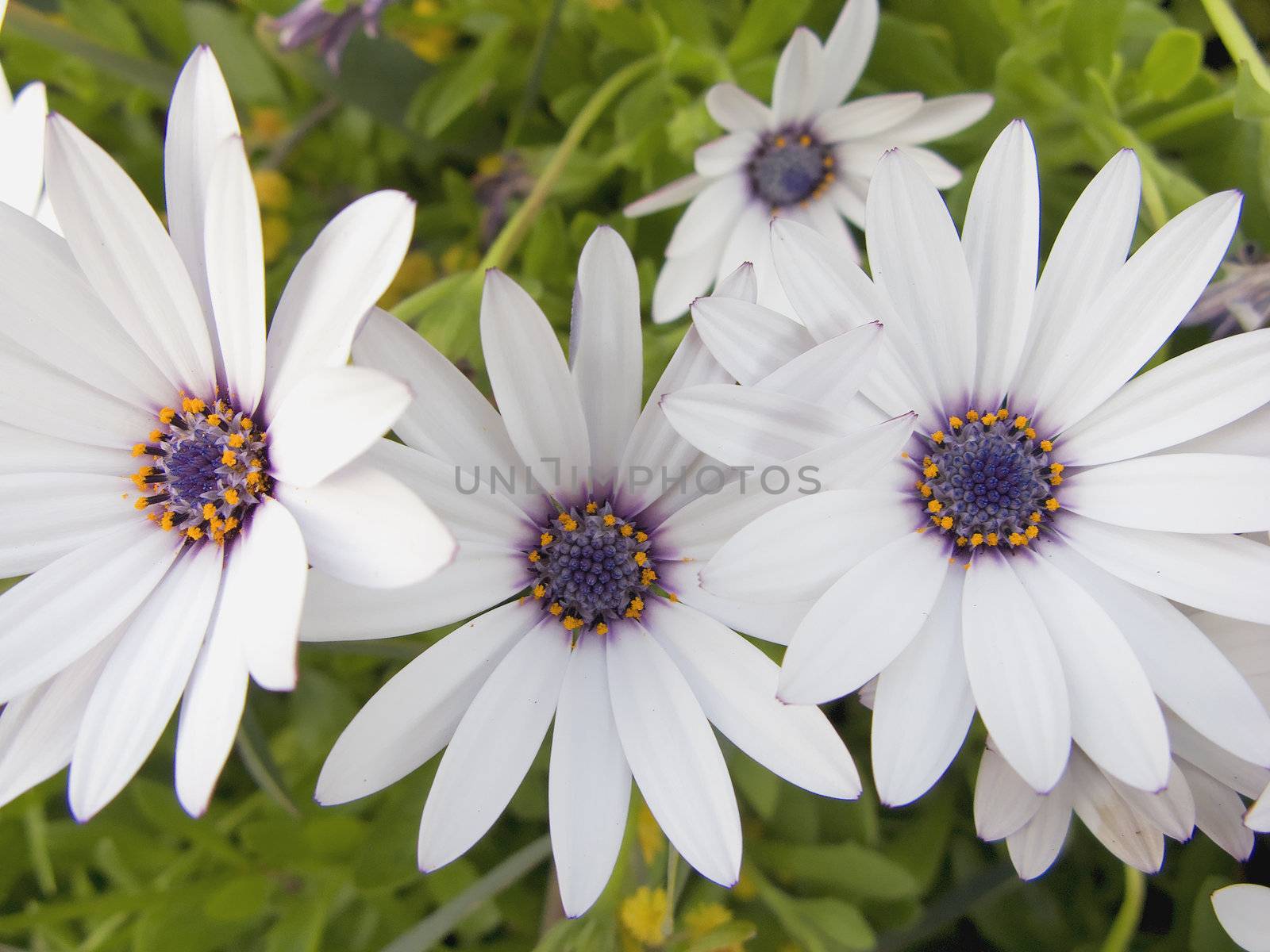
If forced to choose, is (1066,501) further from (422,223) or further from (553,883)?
(422,223)

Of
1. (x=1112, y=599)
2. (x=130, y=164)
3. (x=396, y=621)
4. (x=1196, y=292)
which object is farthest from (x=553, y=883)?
(x=130, y=164)

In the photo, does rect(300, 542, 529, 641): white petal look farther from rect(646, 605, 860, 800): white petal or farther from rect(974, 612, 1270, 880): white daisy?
rect(974, 612, 1270, 880): white daisy

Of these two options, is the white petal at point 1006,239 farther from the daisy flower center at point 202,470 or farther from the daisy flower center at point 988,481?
the daisy flower center at point 202,470

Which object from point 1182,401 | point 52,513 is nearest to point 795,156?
point 1182,401

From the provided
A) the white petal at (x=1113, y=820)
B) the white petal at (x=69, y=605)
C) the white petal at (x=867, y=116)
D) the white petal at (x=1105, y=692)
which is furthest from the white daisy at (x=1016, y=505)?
the white petal at (x=69, y=605)

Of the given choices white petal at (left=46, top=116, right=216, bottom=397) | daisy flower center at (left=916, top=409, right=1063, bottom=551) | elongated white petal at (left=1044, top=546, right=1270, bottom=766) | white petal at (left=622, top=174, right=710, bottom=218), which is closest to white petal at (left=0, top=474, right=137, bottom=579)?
white petal at (left=46, top=116, right=216, bottom=397)

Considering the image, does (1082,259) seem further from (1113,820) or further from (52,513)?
(52,513)

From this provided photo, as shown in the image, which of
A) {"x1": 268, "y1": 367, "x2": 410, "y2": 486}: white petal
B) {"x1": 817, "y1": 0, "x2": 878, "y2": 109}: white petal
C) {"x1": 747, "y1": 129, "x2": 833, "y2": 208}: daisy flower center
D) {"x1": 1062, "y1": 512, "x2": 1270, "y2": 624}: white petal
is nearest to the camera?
{"x1": 268, "y1": 367, "x2": 410, "y2": 486}: white petal
